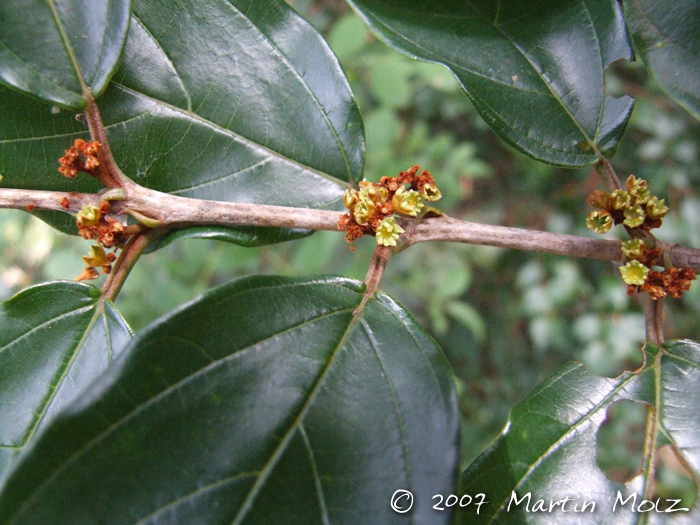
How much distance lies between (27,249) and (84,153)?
12.9ft

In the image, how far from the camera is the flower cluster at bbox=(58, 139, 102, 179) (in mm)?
894

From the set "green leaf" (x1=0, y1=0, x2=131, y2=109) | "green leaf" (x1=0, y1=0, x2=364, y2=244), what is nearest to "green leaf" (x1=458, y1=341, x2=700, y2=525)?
"green leaf" (x1=0, y1=0, x2=364, y2=244)

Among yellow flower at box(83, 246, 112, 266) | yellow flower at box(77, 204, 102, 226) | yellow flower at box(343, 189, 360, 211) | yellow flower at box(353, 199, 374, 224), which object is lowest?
yellow flower at box(83, 246, 112, 266)

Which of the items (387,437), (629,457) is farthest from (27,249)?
(629,457)

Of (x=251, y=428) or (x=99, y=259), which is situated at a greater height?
(x=99, y=259)

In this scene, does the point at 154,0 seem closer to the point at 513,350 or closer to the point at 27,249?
the point at 513,350

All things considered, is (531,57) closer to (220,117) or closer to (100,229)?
(220,117)

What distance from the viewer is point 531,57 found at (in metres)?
1.00

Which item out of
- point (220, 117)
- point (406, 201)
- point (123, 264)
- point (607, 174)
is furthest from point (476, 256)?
point (123, 264)

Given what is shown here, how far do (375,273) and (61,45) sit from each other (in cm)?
70

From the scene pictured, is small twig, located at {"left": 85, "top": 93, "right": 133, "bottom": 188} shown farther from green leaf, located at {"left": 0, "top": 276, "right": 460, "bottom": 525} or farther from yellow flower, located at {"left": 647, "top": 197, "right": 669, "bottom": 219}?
yellow flower, located at {"left": 647, "top": 197, "right": 669, "bottom": 219}

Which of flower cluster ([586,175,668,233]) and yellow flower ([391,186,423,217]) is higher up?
yellow flower ([391,186,423,217])

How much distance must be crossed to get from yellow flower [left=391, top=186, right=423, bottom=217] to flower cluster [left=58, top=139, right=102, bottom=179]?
0.58 metres

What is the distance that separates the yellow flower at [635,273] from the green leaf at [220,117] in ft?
1.97
